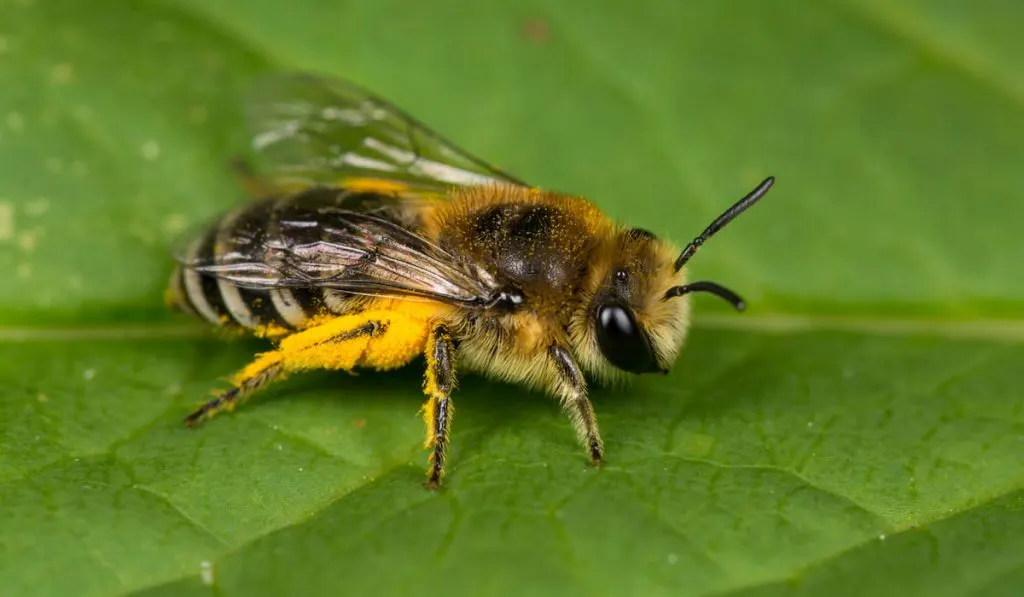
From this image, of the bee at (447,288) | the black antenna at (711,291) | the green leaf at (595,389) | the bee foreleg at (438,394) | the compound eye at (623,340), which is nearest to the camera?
the green leaf at (595,389)

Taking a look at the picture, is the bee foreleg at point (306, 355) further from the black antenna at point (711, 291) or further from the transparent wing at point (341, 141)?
→ the black antenna at point (711, 291)

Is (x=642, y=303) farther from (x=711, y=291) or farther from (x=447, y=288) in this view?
(x=447, y=288)

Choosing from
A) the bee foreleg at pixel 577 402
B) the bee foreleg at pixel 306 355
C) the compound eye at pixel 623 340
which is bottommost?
the bee foreleg at pixel 306 355

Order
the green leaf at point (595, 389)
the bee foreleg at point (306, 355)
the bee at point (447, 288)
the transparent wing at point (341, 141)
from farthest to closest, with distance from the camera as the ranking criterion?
the transparent wing at point (341, 141)
the bee foreleg at point (306, 355)
the bee at point (447, 288)
the green leaf at point (595, 389)

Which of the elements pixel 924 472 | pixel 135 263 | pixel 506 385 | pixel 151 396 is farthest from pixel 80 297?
pixel 924 472

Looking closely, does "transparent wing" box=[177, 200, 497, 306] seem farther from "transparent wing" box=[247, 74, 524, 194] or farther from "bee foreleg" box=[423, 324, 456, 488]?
"transparent wing" box=[247, 74, 524, 194]

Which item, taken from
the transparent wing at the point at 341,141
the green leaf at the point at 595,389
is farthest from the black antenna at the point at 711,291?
the transparent wing at the point at 341,141

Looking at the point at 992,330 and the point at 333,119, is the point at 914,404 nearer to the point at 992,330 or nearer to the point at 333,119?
the point at 992,330
